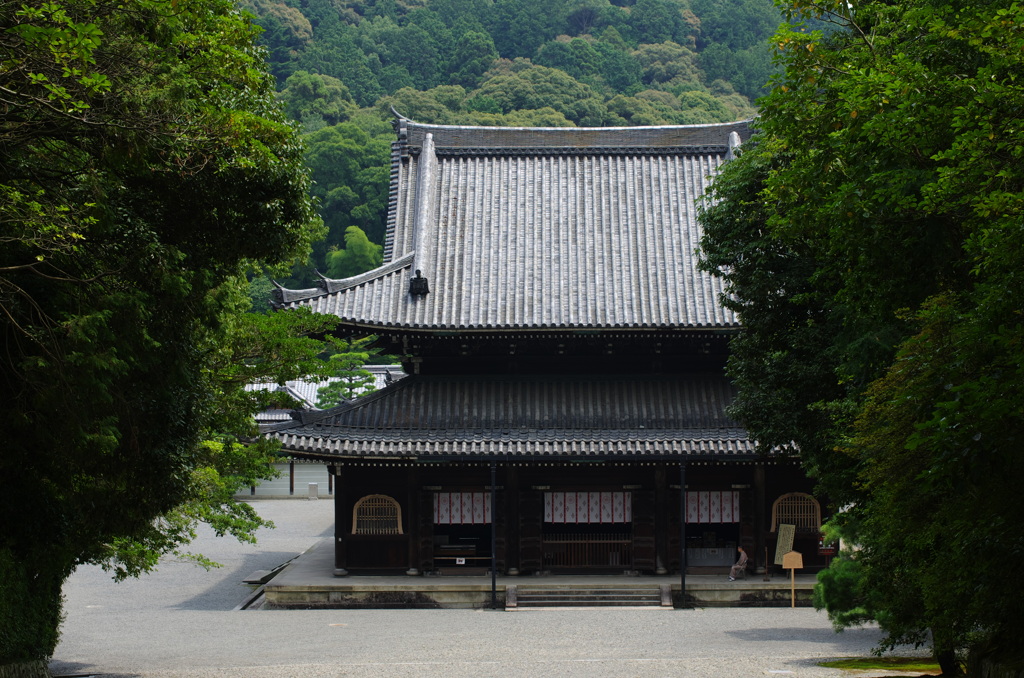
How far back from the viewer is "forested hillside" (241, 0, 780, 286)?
85.0m

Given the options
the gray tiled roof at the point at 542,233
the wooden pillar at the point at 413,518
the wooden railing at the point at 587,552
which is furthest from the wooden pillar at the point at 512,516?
the gray tiled roof at the point at 542,233

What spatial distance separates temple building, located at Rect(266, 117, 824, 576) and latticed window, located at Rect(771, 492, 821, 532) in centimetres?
3

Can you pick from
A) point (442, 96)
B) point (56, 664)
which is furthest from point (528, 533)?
point (442, 96)

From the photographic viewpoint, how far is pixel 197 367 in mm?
12484

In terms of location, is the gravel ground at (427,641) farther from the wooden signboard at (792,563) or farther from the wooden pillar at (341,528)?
the wooden pillar at (341,528)

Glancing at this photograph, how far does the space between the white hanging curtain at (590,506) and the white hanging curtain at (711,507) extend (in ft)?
4.71

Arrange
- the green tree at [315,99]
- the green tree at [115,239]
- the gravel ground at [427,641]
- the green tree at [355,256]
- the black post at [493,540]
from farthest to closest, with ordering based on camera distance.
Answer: the green tree at [315,99]
the green tree at [355,256]
the black post at [493,540]
the gravel ground at [427,641]
the green tree at [115,239]

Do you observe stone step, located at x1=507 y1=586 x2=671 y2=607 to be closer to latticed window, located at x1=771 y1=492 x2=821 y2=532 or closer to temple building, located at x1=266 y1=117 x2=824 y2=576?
temple building, located at x1=266 y1=117 x2=824 y2=576

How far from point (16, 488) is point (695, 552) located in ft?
54.3

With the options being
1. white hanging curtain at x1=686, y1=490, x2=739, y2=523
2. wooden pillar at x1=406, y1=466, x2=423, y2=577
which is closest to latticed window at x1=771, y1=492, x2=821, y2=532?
white hanging curtain at x1=686, y1=490, x2=739, y2=523

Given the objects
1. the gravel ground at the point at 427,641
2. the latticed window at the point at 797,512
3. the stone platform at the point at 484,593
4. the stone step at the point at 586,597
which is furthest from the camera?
the latticed window at the point at 797,512

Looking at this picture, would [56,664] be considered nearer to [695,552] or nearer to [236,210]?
[236,210]

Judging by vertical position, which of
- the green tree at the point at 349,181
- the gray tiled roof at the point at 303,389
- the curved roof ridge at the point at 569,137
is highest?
Answer: the green tree at the point at 349,181

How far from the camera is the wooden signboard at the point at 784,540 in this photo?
22.7 meters
